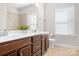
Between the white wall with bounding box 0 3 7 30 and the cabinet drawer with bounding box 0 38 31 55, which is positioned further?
the white wall with bounding box 0 3 7 30

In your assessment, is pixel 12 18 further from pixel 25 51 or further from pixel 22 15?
pixel 25 51

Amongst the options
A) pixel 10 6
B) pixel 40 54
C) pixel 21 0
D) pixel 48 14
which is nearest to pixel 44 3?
pixel 48 14

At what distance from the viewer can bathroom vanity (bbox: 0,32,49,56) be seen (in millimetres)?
1251

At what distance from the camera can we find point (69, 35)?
4.79 ft

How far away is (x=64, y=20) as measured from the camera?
1460 millimetres

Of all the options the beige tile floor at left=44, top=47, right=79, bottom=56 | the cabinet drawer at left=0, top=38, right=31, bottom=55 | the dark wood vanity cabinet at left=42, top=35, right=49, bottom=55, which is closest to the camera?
the cabinet drawer at left=0, top=38, right=31, bottom=55

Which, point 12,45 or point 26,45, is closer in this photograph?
point 12,45

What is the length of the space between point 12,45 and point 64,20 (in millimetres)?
685

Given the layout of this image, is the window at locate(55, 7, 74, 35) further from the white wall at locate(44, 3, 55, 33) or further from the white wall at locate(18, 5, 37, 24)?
the white wall at locate(18, 5, 37, 24)

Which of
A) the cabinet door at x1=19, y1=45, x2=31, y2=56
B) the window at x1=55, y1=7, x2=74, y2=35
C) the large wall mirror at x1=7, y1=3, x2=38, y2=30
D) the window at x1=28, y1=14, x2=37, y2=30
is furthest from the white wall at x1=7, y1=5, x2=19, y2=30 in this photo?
the window at x1=55, y1=7, x2=74, y2=35

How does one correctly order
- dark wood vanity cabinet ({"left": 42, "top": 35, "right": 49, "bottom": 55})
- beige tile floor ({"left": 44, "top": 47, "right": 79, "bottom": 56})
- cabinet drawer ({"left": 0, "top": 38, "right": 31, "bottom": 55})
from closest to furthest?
cabinet drawer ({"left": 0, "top": 38, "right": 31, "bottom": 55})
beige tile floor ({"left": 44, "top": 47, "right": 79, "bottom": 56})
dark wood vanity cabinet ({"left": 42, "top": 35, "right": 49, "bottom": 55})

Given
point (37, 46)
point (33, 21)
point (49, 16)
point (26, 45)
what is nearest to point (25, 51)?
point (26, 45)

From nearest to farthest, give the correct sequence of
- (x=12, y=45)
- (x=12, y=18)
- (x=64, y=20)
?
(x=12, y=45), (x=64, y=20), (x=12, y=18)

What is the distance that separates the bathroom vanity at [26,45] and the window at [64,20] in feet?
0.67
